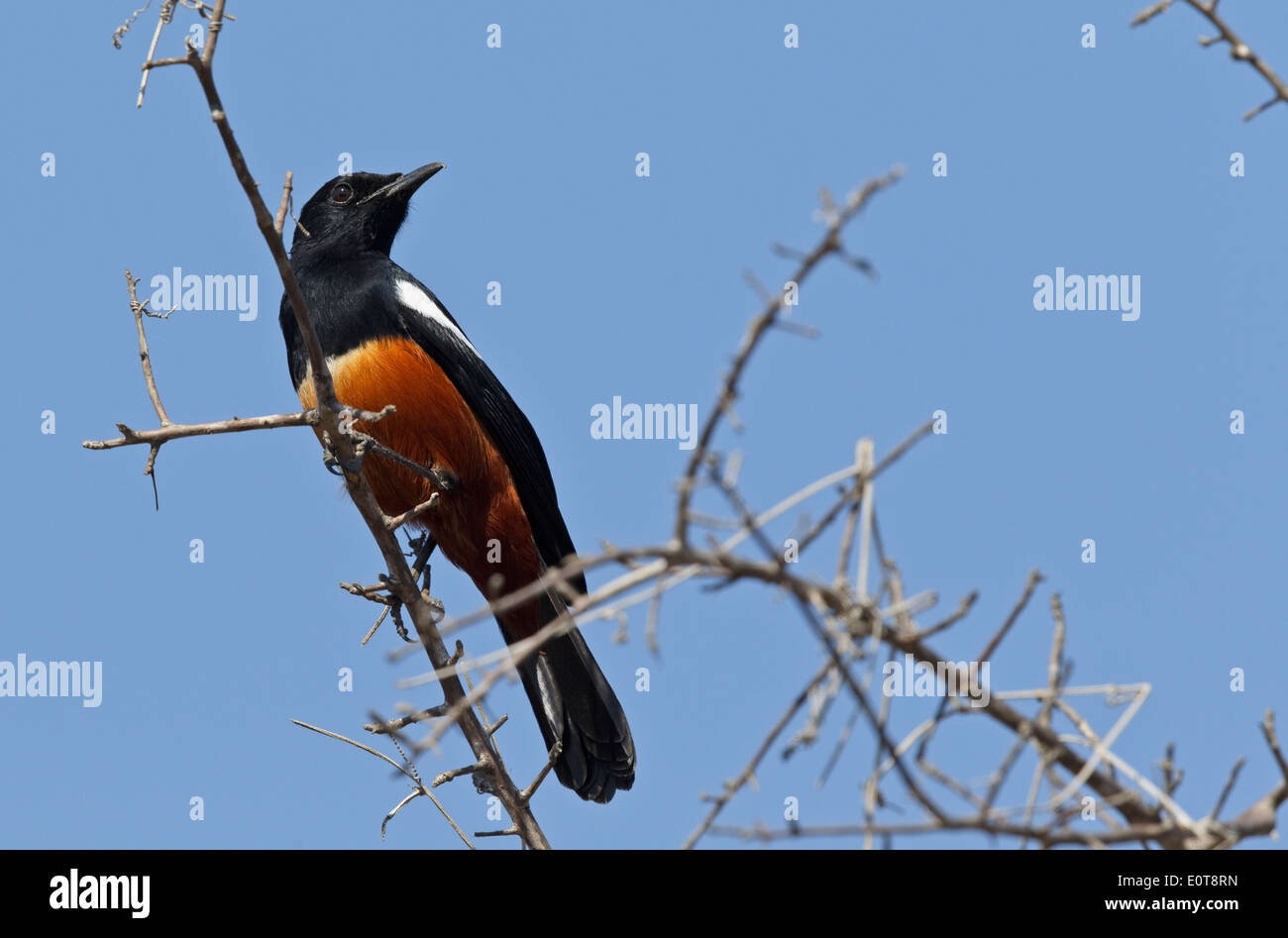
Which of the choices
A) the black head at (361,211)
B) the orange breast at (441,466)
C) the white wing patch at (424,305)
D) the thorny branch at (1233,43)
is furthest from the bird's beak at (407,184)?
the thorny branch at (1233,43)

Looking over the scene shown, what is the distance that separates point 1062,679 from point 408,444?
4.44 metres

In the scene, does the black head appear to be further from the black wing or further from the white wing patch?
the black wing

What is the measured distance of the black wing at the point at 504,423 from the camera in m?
6.79

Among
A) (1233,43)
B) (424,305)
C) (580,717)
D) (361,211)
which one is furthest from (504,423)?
(1233,43)

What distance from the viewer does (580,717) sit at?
21.1 feet

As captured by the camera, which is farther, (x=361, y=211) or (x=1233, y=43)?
(x=361, y=211)

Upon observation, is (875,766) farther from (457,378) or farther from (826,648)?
(457,378)

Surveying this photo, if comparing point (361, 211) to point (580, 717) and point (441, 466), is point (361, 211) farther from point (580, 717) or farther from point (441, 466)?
point (580, 717)

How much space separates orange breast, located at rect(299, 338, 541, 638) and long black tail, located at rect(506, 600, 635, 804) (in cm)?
21

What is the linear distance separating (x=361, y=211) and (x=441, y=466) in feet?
6.38

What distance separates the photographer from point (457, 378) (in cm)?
693

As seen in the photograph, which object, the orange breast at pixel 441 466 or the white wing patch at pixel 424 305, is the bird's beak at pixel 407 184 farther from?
the orange breast at pixel 441 466

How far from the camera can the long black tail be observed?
6379 mm

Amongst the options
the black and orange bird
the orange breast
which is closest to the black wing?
the black and orange bird
